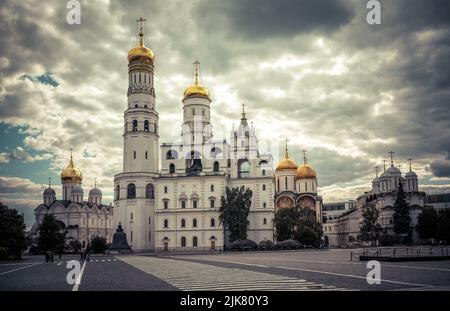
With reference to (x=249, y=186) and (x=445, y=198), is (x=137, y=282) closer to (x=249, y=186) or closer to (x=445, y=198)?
(x=249, y=186)

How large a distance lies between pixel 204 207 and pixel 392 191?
129ft

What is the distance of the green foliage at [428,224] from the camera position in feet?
239

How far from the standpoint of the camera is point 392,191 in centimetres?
8806

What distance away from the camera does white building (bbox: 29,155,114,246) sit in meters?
95.9

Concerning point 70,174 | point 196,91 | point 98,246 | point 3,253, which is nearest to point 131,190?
point 98,246

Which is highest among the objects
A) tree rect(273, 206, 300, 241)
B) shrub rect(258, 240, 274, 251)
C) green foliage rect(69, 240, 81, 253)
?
tree rect(273, 206, 300, 241)

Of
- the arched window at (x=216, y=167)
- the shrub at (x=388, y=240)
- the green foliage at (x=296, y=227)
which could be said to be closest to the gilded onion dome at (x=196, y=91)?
the arched window at (x=216, y=167)

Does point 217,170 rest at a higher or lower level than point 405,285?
higher

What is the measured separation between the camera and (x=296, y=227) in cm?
6594

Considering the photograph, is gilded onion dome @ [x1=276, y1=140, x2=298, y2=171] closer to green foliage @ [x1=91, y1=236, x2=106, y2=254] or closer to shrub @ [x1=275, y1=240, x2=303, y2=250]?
shrub @ [x1=275, y1=240, x2=303, y2=250]

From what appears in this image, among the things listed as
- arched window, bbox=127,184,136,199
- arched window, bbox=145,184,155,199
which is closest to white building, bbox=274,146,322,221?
arched window, bbox=145,184,155,199

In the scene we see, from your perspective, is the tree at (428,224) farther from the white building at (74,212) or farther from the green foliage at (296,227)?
the white building at (74,212)

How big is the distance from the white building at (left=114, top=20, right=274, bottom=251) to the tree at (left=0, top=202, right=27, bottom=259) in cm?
1849
